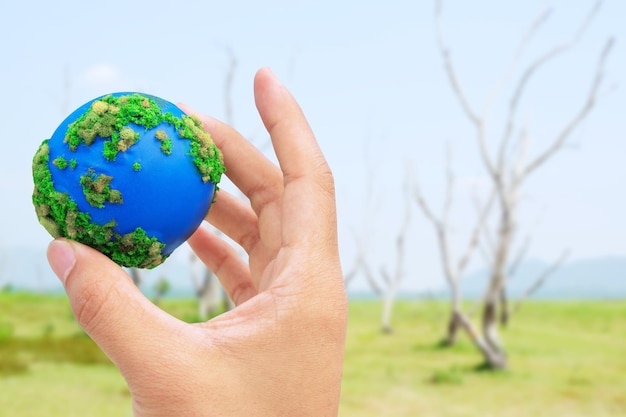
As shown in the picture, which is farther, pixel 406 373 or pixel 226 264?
pixel 406 373

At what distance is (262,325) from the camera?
1.98 meters

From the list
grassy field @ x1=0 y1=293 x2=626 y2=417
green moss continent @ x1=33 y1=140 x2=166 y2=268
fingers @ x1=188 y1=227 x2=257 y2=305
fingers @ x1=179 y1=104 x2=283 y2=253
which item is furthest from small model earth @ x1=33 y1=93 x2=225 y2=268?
grassy field @ x1=0 y1=293 x2=626 y2=417

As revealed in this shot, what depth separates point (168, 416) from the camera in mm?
1876

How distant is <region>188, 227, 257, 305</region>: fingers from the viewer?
2.93 metres

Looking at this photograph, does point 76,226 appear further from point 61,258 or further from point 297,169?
point 297,169

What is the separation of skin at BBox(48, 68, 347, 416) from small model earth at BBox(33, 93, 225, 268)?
0.77 ft

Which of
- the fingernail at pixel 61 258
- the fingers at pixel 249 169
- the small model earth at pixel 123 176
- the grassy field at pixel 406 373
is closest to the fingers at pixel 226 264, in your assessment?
the fingers at pixel 249 169

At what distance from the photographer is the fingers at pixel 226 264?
293 centimetres

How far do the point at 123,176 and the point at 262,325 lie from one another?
758 millimetres

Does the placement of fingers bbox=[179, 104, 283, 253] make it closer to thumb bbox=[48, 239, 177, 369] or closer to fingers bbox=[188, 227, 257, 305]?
fingers bbox=[188, 227, 257, 305]

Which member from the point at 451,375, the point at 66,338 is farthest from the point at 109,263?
the point at 66,338

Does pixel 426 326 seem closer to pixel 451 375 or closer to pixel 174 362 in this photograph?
pixel 451 375

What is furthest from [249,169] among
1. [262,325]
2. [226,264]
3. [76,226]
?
[262,325]

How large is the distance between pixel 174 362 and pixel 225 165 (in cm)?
108
